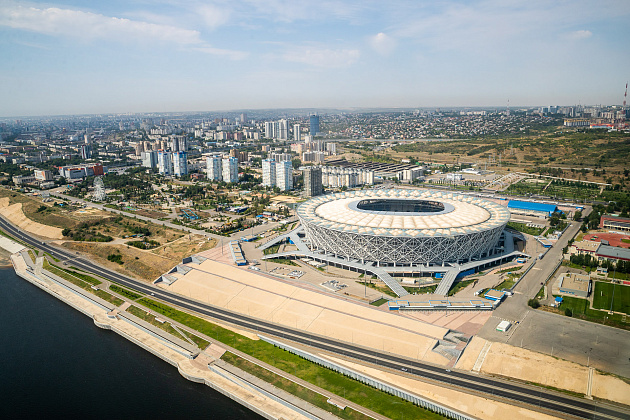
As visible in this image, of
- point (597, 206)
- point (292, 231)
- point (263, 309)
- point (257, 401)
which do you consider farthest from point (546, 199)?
point (257, 401)

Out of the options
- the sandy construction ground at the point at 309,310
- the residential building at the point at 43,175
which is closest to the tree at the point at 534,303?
the sandy construction ground at the point at 309,310

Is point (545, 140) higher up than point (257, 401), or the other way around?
point (545, 140)

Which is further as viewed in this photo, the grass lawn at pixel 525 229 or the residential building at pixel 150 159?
the residential building at pixel 150 159

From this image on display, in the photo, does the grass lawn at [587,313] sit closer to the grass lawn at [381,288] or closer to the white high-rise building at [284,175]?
the grass lawn at [381,288]

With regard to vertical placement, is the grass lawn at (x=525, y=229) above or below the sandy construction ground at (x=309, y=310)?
above

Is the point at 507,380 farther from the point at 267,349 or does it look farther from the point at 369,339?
the point at 267,349

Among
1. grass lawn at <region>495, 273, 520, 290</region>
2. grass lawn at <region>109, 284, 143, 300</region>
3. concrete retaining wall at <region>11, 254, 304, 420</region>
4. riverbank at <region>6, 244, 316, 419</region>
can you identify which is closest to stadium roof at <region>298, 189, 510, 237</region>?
grass lawn at <region>495, 273, 520, 290</region>
